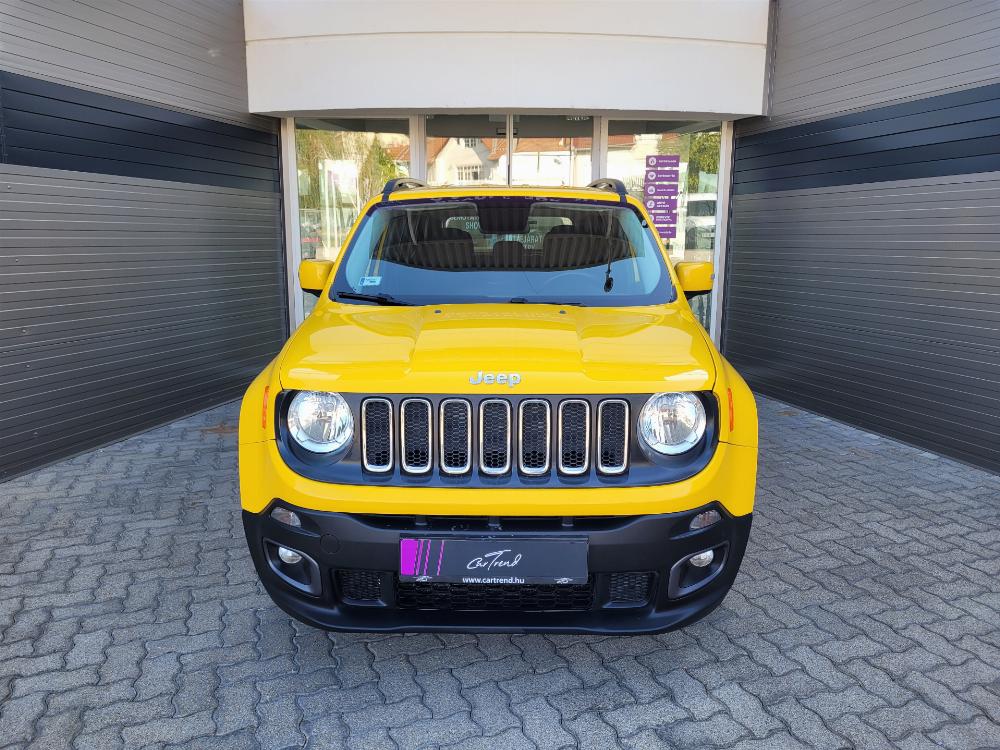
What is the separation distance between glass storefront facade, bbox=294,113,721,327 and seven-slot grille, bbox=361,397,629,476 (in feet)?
22.4

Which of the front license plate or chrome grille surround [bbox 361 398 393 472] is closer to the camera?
the front license plate

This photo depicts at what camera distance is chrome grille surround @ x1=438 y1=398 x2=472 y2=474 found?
Result: 2.51 metres

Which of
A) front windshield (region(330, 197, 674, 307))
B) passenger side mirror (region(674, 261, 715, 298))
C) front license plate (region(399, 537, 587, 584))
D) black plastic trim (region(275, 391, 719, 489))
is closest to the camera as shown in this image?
front license plate (region(399, 537, 587, 584))

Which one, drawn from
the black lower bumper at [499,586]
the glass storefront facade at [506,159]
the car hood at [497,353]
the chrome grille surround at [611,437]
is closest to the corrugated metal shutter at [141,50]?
the glass storefront facade at [506,159]

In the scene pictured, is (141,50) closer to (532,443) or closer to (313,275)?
(313,275)

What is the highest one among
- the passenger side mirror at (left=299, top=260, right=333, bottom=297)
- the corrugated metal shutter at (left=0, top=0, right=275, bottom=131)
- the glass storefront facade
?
the corrugated metal shutter at (left=0, top=0, right=275, bottom=131)

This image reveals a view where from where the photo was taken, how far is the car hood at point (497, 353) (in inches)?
97.9

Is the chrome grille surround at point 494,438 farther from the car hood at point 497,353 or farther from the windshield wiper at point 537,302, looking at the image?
the windshield wiper at point 537,302

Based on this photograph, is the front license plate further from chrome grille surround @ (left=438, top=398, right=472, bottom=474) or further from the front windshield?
the front windshield

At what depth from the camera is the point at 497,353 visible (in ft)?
8.46

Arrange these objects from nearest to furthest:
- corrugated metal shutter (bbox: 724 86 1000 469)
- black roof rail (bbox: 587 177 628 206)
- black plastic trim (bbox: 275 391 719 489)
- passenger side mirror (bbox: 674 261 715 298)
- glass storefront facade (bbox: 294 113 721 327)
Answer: black plastic trim (bbox: 275 391 719 489), passenger side mirror (bbox: 674 261 715 298), black roof rail (bbox: 587 177 628 206), corrugated metal shutter (bbox: 724 86 1000 469), glass storefront facade (bbox: 294 113 721 327)

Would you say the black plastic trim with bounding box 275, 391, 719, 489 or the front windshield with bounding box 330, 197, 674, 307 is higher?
the front windshield with bounding box 330, 197, 674, 307

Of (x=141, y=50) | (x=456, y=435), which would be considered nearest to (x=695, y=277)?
(x=456, y=435)

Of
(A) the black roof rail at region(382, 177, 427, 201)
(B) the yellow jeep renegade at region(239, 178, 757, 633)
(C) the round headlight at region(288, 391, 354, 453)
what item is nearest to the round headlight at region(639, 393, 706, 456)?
(B) the yellow jeep renegade at region(239, 178, 757, 633)
